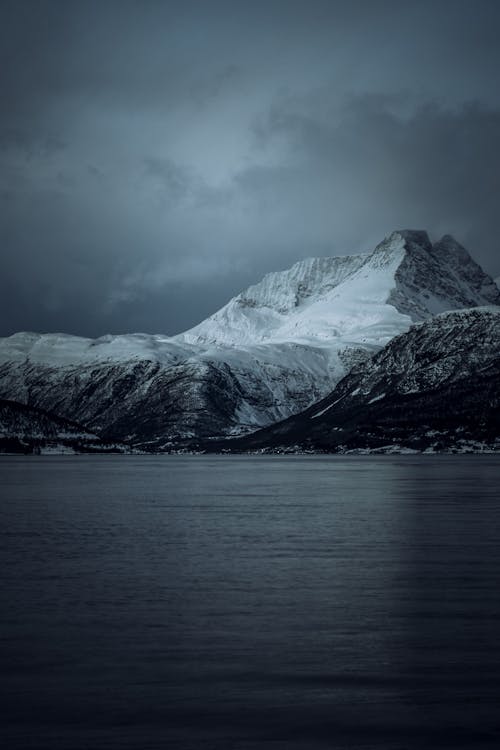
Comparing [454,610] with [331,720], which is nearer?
[331,720]

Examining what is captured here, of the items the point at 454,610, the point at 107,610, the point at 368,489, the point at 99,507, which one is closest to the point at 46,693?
the point at 107,610

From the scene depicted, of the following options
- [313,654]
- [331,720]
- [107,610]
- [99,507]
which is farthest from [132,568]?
[99,507]

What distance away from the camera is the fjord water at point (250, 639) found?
29844 millimetres

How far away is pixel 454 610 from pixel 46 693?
2308 centimetres

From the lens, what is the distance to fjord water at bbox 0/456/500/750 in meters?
29.8

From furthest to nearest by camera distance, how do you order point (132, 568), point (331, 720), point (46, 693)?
point (132, 568)
point (46, 693)
point (331, 720)

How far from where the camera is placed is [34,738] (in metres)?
28.7

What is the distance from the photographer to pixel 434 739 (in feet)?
93.6

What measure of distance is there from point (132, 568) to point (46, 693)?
33468 mm

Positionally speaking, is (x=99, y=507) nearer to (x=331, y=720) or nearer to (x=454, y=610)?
(x=454, y=610)

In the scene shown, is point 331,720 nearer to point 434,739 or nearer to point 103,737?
point 434,739

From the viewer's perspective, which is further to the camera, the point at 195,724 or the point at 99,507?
the point at 99,507

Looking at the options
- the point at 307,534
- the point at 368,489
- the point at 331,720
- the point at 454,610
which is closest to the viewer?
the point at 331,720

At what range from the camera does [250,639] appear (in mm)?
42562
